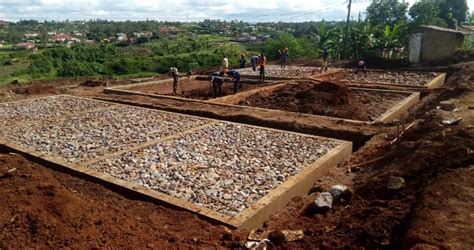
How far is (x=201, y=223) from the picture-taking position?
4.90m

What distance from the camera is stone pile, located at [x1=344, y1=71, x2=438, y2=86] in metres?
16.7

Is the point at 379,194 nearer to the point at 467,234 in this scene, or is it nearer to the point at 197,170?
the point at 467,234

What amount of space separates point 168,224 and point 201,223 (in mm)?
418

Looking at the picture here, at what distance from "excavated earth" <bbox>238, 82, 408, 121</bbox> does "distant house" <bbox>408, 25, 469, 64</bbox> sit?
1015 cm

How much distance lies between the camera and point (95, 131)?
9.08 m

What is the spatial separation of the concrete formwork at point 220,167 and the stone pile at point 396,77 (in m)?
9.77

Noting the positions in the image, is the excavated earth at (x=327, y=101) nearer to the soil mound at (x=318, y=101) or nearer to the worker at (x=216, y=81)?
the soil mound at (x=318, y=101)

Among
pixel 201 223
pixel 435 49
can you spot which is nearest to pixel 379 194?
pixel 201 223

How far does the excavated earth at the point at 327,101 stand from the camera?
11531 millimetres

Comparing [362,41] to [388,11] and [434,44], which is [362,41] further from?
[388,11]

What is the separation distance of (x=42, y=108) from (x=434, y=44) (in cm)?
A: 2041

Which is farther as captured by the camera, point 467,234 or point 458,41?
point 458,41

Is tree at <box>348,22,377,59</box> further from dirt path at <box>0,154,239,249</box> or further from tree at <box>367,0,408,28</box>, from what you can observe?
dirt path at <box>0,154,239,249</box>

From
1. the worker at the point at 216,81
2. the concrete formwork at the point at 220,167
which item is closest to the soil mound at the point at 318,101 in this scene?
the worker at the point at 216,81
